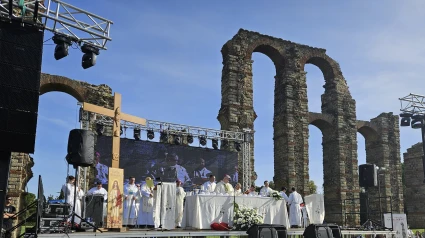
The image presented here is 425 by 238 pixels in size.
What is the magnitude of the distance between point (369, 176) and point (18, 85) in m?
12.4

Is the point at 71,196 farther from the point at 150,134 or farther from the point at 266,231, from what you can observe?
the point at 150,134

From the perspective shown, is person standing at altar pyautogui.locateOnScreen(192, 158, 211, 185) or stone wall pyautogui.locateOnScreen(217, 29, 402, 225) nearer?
person standing at altar pyautogui.locateOnScreen(192, 158, 211, 185)

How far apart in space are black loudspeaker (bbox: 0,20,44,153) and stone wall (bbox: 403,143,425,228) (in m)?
32.5

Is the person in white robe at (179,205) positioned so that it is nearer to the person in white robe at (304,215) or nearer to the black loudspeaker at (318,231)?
the black loudspeaker at (318,231)

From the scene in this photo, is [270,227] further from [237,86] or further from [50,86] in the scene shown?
[50,86]

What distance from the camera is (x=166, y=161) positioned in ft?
64.7

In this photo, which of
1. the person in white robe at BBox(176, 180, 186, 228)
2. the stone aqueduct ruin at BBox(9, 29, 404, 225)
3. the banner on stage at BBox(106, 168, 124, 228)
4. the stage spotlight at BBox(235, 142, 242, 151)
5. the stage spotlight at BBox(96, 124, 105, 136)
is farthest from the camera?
the stone aqueduct ruin at BBox(9, 29, 404, 225)

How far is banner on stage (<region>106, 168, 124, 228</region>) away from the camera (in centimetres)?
947

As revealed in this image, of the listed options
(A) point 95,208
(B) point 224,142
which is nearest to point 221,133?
(B) point 224,142

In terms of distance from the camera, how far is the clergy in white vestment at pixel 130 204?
1143 cm

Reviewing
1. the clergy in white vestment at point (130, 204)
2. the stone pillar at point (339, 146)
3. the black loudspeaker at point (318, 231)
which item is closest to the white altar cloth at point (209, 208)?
the clergy in white vestment at point (130, 204)

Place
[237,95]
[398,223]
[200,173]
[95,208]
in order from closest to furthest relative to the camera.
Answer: [95,208] → [398,223] → [200,173] → [237,95]

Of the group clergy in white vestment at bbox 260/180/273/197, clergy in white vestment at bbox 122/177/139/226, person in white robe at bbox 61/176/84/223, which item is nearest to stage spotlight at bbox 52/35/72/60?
person in white robe at bbox 61/176/84/223

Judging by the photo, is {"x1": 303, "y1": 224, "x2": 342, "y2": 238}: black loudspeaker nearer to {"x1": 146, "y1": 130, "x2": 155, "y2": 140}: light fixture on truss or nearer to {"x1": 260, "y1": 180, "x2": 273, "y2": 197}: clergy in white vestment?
{"x1": 260, "y1": 180, "x2": 273, "y2": 197}: clergy in white vestment
